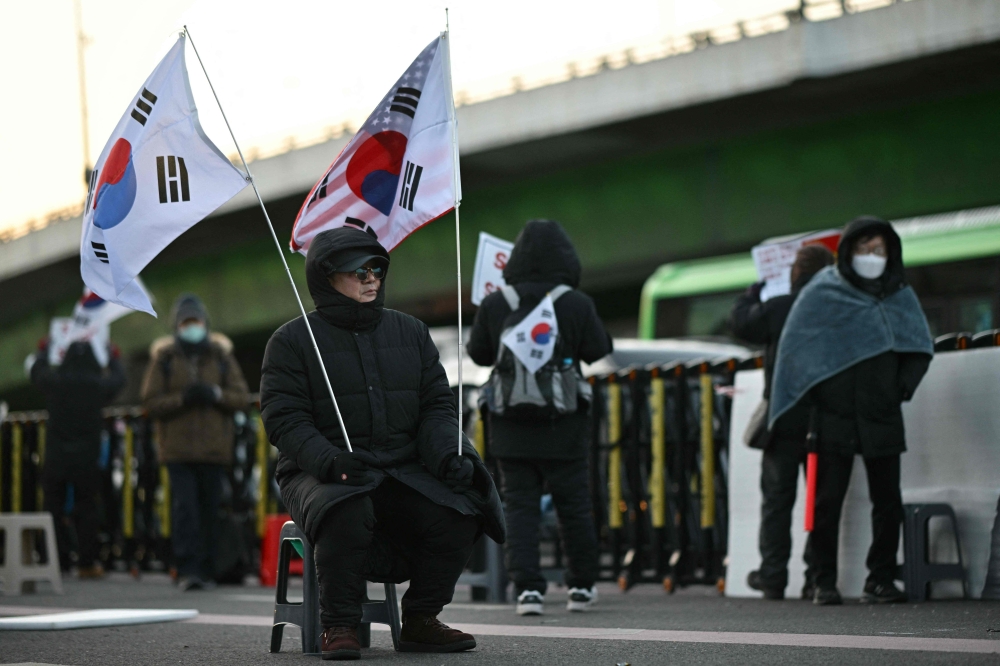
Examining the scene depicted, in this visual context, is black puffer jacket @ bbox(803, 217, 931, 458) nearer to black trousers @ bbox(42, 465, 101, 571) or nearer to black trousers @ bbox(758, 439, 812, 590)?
black trousers @ bbox(758, 439, 812, 590)

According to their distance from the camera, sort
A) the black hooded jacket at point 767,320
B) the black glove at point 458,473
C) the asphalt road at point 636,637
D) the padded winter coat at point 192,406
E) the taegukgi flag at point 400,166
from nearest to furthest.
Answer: the asphalt road at point 636,637 → the black glove at point 458,473 → the taegukgi flag at point 400,166 → the black hooded jacket at point 767,320 → the padded winter coat at point 192,406

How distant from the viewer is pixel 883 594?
26.8ft

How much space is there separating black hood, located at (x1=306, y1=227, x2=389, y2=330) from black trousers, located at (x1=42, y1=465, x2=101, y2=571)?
7.88 metres

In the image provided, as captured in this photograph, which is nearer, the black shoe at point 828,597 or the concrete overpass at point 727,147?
the black shoe at point 828,597

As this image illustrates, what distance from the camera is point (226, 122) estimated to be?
20.9ft

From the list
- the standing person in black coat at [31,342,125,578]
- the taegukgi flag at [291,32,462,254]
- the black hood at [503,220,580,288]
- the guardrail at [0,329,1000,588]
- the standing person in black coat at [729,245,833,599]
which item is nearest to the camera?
the taegukgi flag at [291,32,462,254]

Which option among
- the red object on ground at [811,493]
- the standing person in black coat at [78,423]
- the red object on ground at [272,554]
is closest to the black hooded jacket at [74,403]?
the standing person in black coat at [78,423]

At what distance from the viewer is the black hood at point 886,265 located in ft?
27.4

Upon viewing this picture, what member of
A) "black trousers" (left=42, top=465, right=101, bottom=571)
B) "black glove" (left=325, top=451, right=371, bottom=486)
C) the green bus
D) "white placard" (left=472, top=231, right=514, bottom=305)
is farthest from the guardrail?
the green bus

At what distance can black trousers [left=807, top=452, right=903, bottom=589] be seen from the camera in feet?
27.0

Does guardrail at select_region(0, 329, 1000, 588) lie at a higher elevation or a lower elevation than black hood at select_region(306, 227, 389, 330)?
lower

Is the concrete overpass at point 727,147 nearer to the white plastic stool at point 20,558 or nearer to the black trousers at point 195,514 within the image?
the black trousers at point 195,514

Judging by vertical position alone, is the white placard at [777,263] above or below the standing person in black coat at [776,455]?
above

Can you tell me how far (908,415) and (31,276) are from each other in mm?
29725
